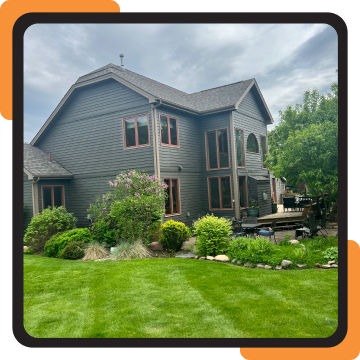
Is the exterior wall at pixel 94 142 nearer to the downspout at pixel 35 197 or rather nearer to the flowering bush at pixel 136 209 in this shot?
the downspout at pixel 35 197

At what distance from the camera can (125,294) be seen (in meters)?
5.51

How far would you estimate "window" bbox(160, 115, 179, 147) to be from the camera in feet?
44.4

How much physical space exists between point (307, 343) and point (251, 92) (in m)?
16.0

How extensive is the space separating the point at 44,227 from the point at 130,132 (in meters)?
5.18

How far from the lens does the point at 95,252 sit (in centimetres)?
996

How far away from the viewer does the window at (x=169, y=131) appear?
13.5 meters

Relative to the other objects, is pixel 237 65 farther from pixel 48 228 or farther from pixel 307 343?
pixel 48 228

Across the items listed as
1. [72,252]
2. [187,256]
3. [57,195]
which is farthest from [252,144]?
[72,252]

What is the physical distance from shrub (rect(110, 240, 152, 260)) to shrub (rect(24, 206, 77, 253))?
130 inches

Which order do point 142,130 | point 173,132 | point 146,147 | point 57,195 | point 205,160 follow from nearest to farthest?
point 146,147 → point 142,130 → point 173,132 → point 57,195 → point 205,160

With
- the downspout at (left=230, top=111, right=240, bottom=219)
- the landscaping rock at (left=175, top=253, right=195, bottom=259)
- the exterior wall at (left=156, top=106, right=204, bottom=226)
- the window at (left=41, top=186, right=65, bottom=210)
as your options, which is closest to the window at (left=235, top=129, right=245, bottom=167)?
the downspout at (left=230, top=111, right=240, bottom=219)

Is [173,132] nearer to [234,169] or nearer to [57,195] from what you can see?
[234,169]

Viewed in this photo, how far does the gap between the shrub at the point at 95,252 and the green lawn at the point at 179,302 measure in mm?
1683

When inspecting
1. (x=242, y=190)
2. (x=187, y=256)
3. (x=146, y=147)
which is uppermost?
(x=146, y=147)
